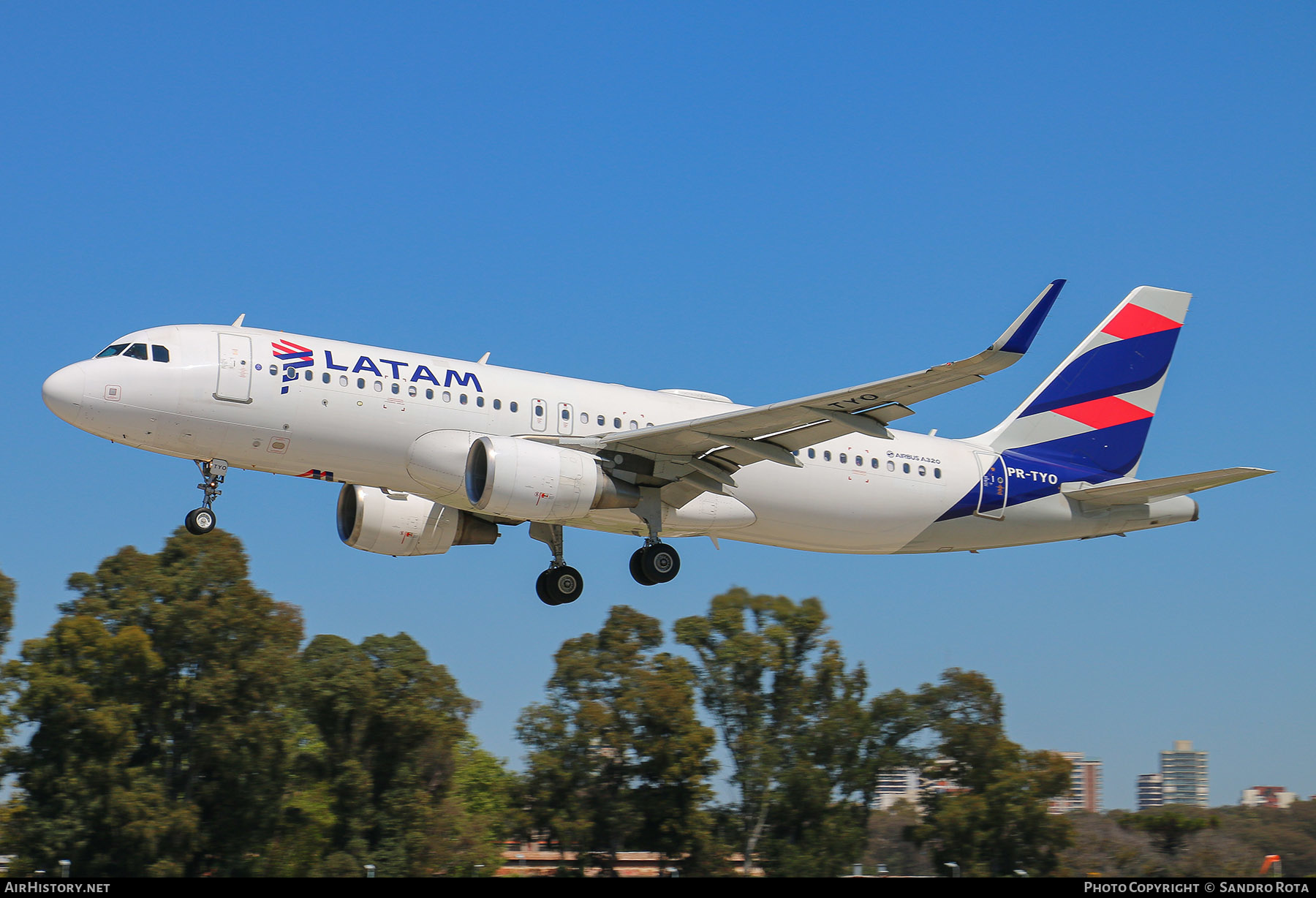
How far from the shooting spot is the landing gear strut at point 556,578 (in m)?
28.0

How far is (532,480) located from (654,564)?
3.79 meters

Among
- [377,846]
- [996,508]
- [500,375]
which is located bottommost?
[377,846]

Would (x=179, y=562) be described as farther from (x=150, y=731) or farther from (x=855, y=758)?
(x=855, y=758)

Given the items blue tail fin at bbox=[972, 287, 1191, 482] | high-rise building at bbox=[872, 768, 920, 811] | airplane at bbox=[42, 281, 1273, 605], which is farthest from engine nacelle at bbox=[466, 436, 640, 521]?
high-rise building at bbox=[872, 768, 920, 811]

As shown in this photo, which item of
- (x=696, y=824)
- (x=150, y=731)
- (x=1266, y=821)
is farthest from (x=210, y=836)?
(x=1266, y=821)

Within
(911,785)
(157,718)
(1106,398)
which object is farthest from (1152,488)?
(157,718)

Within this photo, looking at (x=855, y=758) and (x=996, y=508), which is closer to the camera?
(x=996, y=508)

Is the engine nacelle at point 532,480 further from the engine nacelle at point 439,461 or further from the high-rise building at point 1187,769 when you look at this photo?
the high-rise building at point 1187,769

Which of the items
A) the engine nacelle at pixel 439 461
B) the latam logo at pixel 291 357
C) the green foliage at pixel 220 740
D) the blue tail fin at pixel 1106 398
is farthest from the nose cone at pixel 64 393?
the green foliage at pixel 220 740

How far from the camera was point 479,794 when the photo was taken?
259ft

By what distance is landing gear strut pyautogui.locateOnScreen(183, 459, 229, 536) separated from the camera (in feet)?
77.8

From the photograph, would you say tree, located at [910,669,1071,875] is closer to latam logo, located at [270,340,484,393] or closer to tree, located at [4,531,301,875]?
tree, located at [4,531,301,875]

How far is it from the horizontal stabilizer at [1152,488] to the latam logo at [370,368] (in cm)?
1419
